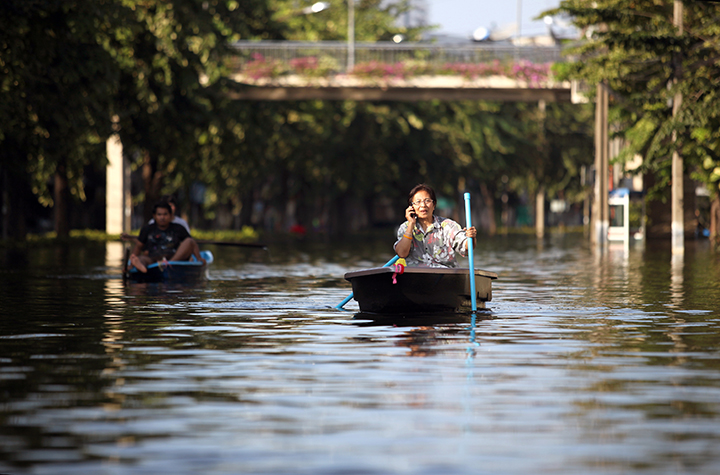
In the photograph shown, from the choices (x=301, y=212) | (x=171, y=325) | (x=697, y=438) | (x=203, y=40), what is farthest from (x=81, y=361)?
(x=301, y=212)

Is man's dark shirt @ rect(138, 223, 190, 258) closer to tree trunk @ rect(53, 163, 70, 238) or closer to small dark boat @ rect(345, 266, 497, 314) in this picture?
small dark boat @ rect(345, 266, 497, 314)

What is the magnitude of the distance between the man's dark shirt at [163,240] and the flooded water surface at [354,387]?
15.1ft

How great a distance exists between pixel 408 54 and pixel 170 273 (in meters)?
37.4

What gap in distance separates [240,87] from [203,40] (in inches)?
119

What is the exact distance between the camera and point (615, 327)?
14.9m

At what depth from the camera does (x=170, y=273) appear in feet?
78.5

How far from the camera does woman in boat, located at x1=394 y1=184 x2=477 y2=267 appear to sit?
51.8 feet

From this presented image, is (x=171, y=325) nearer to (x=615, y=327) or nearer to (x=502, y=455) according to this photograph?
(x=615, y=327)

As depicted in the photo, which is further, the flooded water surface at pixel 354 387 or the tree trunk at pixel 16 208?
the tree trunk at pixel 16 208

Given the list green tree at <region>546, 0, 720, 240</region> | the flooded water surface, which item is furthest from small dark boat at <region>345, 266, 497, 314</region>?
green tree at <region>546, 0, 720, 240</region>

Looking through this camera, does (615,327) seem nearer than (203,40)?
Yes

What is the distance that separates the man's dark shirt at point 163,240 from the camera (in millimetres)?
24234

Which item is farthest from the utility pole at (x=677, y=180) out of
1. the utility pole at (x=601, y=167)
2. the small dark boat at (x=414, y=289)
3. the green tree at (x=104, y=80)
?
the small dark boat at (x=414, y=289)

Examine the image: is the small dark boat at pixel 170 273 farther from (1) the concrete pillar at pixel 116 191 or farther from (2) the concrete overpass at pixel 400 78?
(1) the concrete pillar at pixel 116 191
